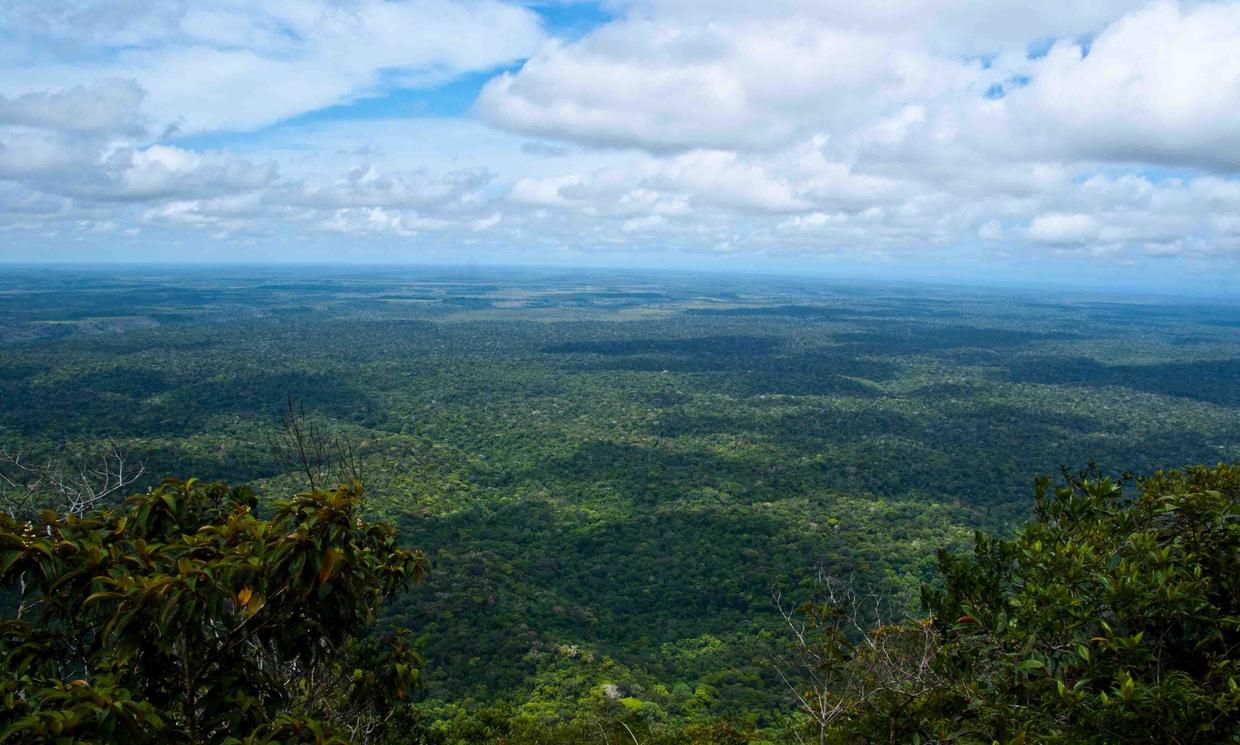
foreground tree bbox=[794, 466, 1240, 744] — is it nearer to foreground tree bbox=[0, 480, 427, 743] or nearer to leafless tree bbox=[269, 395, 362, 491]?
foreground tree bbox=[0, 480, 427, 743]

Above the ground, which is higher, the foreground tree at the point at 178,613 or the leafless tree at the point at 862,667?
the foreground tree at the point at 178,613

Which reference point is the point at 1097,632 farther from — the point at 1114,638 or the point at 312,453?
the point at 312,453

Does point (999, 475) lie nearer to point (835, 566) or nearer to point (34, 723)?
point (835, 566)

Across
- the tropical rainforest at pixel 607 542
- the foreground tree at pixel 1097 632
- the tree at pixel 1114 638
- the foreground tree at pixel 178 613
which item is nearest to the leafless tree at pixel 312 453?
the tropical rainforest at pixel 607 542

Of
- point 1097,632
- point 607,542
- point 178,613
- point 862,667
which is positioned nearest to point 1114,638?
point 1097,632

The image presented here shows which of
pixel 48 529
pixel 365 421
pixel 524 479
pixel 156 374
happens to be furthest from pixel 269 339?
pixel 48 529

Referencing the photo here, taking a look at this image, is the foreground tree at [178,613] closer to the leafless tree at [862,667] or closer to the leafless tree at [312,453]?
the leafless tree at [312,453]

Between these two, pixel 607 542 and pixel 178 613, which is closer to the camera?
pixel 178 613
